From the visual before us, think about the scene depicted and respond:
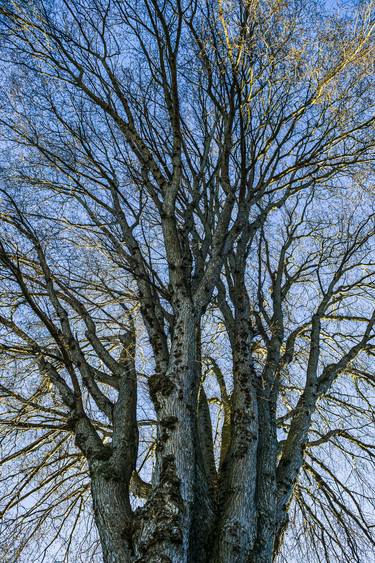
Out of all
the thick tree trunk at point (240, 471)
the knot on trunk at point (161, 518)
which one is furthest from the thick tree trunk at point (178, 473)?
the thick tree trunk at point (240, 471)

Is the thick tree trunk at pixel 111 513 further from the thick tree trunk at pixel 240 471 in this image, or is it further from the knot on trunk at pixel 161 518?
the thick tree trunk at pixel 240 471

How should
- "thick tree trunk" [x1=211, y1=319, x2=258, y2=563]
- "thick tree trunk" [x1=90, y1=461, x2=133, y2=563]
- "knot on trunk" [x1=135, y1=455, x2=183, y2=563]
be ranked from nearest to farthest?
"knot on trunk" [x1=135, y1=455, x2=183, y2=563] → "thick tree trunk" [x1=90, y1=461, x2=133, y2=563] → "thick tree trunk" [x1=211, y1=319, x2=258, y2=563]

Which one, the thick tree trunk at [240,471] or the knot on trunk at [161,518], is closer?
the knot on trunk at [161,518]

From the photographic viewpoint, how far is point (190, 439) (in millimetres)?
3494

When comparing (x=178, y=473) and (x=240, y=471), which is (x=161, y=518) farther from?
(x=240, y=471)

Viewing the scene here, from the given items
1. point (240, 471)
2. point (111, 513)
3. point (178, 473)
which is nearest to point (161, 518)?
point (178, 473)

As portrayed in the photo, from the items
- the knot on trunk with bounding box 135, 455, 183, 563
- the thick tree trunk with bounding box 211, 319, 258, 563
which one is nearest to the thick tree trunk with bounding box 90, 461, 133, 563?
the knot on trunk with bounding box 135, 455, 183, 563

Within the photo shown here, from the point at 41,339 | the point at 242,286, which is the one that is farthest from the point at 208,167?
the point at 41,339

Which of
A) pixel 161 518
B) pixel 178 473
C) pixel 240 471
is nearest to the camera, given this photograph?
pixel 161 518

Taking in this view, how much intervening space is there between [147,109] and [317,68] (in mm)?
2218

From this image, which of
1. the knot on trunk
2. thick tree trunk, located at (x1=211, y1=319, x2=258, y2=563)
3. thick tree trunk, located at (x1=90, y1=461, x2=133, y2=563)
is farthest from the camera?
thick tree trunk, located at (x1=211, y1=319, x2=258, y2=563)

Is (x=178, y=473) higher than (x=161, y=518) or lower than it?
higher

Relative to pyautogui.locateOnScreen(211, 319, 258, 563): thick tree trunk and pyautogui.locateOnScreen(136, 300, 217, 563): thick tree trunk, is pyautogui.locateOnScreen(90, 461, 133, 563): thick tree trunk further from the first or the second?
pyautogui.locateOnScreen(211, 319, 258, 563): thick tree trunk

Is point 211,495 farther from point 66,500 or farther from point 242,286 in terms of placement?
point 66,500
